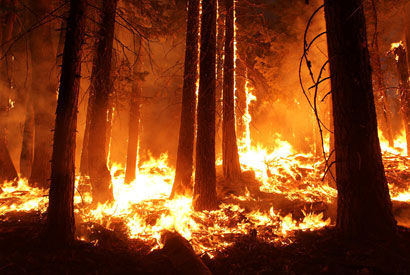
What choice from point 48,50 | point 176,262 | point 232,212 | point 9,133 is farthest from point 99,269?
point 9,133

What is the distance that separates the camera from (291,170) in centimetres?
1229

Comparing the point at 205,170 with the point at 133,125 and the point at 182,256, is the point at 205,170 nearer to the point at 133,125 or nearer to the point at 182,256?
the point at 182,256

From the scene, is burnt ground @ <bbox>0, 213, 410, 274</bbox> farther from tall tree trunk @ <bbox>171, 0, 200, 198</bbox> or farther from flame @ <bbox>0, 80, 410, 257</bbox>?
tall tree trunk @ <bbox>171, 0, 200, 198</bbox>

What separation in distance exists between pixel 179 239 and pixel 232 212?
2986mm

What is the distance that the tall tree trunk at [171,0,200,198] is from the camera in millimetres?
9086

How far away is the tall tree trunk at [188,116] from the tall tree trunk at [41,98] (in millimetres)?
5765

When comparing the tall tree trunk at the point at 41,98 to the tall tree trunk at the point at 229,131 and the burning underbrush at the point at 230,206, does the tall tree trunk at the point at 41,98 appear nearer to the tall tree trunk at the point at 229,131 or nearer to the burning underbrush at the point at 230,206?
the burning underbrush at the point at 230,206

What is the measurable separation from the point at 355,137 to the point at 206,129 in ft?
13.7

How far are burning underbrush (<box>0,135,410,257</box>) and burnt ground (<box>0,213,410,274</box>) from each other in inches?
14.7

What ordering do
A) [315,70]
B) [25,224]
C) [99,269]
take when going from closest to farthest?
[99,269]
[25,224]
[315,70]

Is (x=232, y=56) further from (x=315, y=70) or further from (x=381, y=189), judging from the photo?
(x=381, y=189)

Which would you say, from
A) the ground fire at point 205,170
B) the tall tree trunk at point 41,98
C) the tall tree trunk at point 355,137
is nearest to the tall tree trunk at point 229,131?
the ground fire at point 205,170

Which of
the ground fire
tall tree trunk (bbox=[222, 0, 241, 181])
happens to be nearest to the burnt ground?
the ground fire

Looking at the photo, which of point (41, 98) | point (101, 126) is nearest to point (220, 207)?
point (101, 126)
